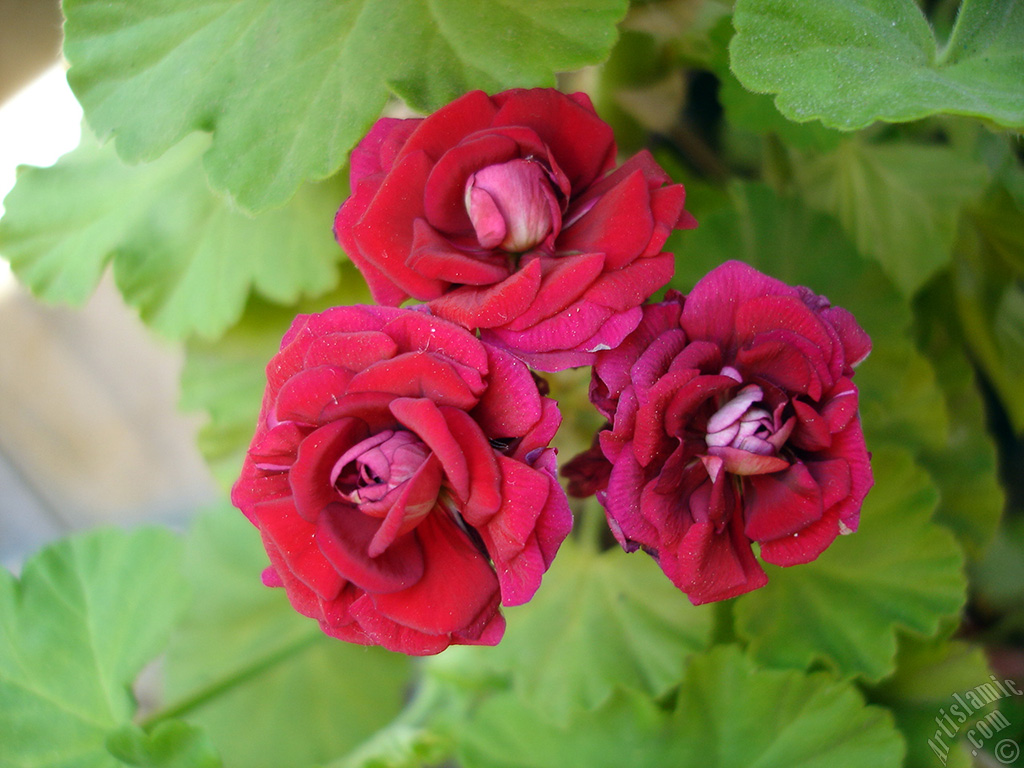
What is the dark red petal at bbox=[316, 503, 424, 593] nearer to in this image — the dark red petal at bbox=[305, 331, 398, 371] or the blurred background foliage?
the dark red petal at bbox=[305, 331, 398, 371]

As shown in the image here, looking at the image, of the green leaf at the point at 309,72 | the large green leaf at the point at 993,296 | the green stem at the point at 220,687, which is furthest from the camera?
the large green leaf at the point at 993,296

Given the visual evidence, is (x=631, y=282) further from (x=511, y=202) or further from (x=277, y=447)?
(x=277, y=447)

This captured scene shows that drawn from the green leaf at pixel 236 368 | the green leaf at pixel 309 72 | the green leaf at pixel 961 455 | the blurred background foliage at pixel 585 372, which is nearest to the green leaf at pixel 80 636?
the blurred background foliage at pixel 585 372

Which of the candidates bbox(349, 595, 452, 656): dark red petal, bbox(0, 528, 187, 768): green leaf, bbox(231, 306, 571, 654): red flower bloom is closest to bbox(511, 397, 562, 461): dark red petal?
bbox(231, 306, 571, 654): red flower bloom

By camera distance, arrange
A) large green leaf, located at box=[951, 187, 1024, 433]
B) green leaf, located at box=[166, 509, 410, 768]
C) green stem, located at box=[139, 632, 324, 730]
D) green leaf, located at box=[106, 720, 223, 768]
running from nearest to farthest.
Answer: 1. green leaf, located at box=[106, 720, 223, 768]
2. green stem, located at box=[139, 632, 324, 730]
3. large green leaf, located at box=[951, 187, 1024, 433]
4. green leaf, located at box=[166, 509, 410, 768]

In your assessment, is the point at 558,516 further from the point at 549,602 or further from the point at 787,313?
the point at 549,602

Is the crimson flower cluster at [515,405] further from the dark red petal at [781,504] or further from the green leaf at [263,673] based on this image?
the green leaf at [263,673]

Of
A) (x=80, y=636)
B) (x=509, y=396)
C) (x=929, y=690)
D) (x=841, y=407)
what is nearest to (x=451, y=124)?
(x=509, y=396)
